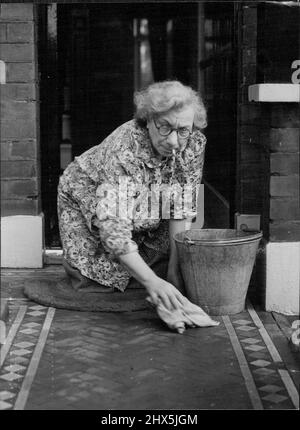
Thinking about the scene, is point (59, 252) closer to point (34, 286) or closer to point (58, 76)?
point (34, 286)

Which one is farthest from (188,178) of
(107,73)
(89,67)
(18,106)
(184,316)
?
(107,73)

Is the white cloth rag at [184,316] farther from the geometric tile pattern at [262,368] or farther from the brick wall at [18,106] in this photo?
the brick wall at [18,106]

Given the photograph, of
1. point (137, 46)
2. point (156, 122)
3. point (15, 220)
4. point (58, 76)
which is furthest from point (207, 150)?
point (137, 46)

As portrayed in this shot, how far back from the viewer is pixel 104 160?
15.5 ft

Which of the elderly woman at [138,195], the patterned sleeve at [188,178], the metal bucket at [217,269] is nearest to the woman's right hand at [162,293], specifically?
the elderly woman at [138,195]

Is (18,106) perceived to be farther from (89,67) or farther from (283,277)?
(89,67)

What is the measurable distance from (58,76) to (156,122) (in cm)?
174

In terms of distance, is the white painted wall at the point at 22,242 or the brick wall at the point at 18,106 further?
the white painted wall at the point at 22,242

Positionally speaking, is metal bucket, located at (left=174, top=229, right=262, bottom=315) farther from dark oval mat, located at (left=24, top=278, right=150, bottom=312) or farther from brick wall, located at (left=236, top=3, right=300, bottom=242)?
dark oval mat, located at (left=24, top=278, right=150, bottom=312)

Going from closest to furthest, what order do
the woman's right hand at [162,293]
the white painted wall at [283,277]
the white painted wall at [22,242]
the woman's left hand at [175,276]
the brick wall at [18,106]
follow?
1. the woman's right hand at [162,293]
2. the white painted wall at [283,277]
3. the woman's left hand at [175,276]
4. the brick wall at [18,106]
5. the white painted wall at [22,242]

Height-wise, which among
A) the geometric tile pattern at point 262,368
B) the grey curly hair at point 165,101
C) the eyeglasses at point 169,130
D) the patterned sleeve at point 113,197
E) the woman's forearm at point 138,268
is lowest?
the geometric tile pattern at point 262,368

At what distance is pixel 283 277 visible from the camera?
4.80m

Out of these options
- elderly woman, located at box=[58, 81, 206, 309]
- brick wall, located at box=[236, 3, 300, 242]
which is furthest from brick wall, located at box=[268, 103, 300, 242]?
elderly woman, located at box=[58, 81, 206, 309]

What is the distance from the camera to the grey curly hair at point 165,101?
4398 mm
